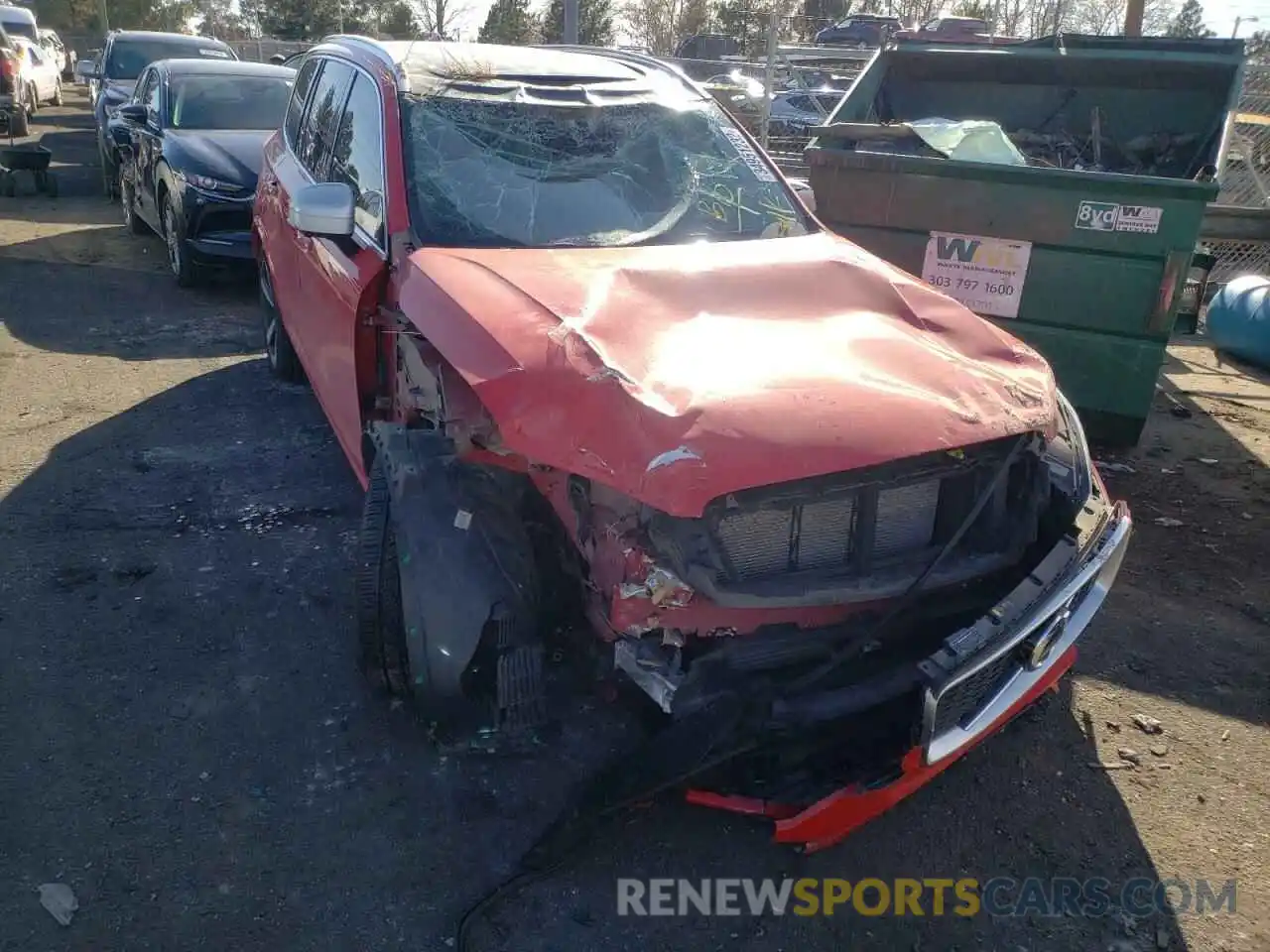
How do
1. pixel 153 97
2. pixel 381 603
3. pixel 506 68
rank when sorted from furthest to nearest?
pixel 153 97, pixel 506 68, pixel 381 603

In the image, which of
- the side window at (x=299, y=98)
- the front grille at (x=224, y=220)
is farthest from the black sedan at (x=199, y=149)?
the side window at (x=299, y=98)

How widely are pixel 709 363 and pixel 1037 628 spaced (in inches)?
41.8

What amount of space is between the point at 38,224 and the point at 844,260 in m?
10.4

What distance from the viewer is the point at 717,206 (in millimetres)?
3877

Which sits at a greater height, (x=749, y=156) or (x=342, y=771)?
(x=749, y=156)

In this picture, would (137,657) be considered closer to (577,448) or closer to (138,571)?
(138,571)

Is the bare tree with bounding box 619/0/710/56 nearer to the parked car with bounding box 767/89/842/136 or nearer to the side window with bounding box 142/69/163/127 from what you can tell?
the parked car with bounding box 767/89/842/136

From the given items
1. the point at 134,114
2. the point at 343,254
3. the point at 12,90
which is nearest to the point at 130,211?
the point at 134,114

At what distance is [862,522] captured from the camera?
257 cm

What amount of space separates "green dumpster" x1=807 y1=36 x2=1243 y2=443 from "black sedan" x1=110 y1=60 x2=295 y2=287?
4.64 meters

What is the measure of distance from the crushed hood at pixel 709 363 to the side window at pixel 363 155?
0.48m

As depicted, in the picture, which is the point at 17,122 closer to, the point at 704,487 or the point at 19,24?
the point at 19,24

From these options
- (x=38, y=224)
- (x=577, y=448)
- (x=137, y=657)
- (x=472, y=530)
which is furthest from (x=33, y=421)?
(x=38, y=224)

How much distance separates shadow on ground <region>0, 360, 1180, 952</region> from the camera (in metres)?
2.54
